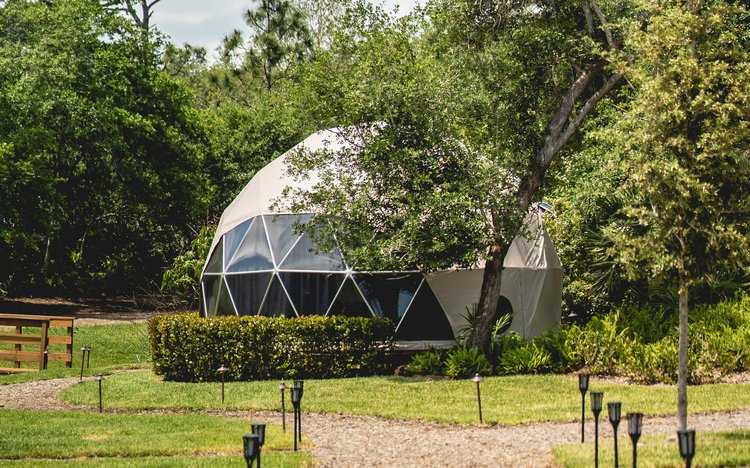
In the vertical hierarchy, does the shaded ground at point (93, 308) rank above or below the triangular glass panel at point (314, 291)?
below

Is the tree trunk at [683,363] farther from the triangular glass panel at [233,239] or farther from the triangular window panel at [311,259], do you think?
the triangular glass panel at [233,239]

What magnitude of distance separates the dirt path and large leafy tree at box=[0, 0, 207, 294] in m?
18.8

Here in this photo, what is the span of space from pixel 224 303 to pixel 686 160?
11679 mm

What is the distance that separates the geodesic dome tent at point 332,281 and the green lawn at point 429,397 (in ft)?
7.71

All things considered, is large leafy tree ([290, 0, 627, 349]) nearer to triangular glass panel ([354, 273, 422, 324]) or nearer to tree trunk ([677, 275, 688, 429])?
triangular glass panel ([354, 273, 422, 324])

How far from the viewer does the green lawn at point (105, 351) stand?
18984 mm

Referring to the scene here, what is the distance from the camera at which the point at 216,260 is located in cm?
2022

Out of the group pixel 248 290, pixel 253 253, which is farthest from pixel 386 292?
pixel 253 253

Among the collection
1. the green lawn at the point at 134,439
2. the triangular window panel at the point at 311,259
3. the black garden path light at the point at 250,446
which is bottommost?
the green lawn at the point at 134,439

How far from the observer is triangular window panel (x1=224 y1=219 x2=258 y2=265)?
19.5 meters

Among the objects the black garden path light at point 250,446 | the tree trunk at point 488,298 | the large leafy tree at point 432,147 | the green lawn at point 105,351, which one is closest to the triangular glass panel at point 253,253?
the large leafy tree at point 432,147

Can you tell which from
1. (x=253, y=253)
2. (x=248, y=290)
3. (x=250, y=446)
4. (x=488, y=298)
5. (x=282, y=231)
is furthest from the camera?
(x=253, y=253)

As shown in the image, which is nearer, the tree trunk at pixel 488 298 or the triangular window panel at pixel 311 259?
the tree trunk at pixel 488 298

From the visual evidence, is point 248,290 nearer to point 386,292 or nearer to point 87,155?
point 386,292
